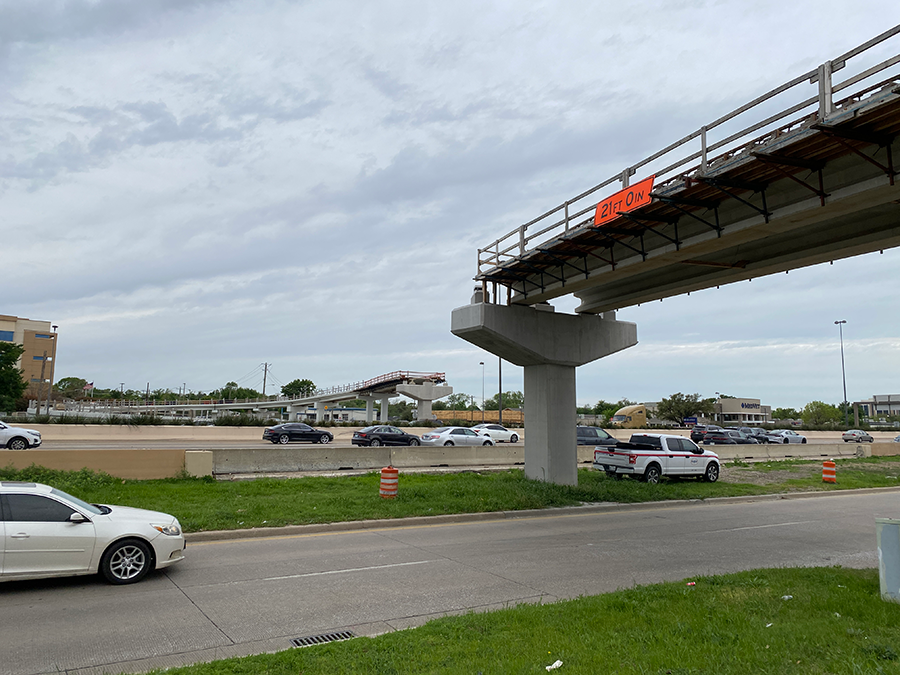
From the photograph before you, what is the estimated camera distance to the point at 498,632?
6250 millimetres

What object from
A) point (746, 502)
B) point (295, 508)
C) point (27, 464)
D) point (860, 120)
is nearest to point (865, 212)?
point (860, 120)

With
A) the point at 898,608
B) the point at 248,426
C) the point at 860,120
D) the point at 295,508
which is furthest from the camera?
the point at 248,426

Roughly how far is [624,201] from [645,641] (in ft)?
33.8

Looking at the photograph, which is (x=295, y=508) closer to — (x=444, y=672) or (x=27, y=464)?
(x=27, y=464)

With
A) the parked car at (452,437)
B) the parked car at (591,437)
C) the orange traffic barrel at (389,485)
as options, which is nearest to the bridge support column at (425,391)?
the parked car at (452,437)

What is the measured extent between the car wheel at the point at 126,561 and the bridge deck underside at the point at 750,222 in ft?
36.9

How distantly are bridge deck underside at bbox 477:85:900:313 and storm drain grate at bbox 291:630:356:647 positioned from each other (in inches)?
382

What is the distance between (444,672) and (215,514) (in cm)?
969

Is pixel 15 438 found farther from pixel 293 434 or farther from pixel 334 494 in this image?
pixel 334 494

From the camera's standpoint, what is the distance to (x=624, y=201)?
14172 millimetres

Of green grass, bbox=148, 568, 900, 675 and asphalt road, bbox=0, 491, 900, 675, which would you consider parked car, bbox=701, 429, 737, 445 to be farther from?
green grass, bbox=148, 568, 900, 675

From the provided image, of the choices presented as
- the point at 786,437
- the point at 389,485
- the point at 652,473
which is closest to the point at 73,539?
the point at 389,485

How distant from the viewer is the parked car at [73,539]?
8.05 metres

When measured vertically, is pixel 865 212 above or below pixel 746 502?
above
